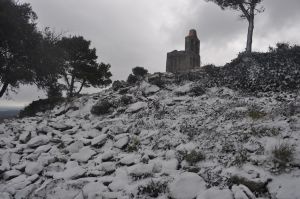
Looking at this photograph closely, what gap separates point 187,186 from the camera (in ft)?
22.8

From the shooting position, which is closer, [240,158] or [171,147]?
[240,158]

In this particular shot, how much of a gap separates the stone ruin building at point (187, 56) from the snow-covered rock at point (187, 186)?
29.3 metres

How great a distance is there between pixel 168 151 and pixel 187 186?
230 centimetres

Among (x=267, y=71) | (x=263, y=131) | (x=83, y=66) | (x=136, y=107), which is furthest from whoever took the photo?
(x=83, y=66)

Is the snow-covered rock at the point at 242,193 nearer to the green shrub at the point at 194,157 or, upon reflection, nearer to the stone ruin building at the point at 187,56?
the green shrub at the point at 194,157

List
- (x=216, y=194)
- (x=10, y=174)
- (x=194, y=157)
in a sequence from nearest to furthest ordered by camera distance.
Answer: (x=216, y=194), (x=194, y=157), (x=10, y=174)

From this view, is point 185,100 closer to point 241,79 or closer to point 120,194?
point 241,79

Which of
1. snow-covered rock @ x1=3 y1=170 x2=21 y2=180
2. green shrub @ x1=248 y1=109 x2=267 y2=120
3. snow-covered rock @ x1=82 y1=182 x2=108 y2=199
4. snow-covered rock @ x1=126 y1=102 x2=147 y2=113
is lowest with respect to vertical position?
snow-covered rock @ x1=3 y1=170 x2=21 y2=180

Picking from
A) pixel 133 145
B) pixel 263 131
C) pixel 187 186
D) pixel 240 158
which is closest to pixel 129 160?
pixel 133 145

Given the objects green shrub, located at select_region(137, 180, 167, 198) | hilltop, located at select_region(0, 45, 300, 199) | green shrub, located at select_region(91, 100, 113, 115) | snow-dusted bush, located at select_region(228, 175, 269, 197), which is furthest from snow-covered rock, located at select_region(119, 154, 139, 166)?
green shrub, located at select_region(91, 100, 113, 115)

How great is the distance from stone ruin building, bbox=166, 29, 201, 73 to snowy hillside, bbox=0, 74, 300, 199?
23.4 meters

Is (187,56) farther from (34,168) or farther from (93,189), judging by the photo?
(93,189)

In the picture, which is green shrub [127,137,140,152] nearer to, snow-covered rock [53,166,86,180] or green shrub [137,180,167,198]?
snow-covered rock [53,166,86,180]

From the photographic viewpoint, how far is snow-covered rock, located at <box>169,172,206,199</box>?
6.74 metres
